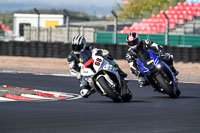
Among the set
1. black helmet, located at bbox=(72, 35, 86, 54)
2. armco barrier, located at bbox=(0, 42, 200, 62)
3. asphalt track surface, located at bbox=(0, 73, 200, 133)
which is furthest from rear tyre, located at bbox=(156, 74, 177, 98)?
armco barrier, located at bbox=(0, 42, 200, 62)

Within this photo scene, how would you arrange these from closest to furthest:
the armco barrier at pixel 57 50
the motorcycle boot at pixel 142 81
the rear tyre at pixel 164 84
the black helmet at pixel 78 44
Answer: the black helmet at pixel 78 44 → the rear tyre at pixel 164 84 → the motorcycle boot at pixel 142 81 → the armco barrier at pixel 57 50

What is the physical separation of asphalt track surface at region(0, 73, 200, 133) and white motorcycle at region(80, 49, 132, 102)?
27 centimetres

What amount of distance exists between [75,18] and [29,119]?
43349mm

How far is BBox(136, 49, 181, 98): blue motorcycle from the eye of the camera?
12.9 metres

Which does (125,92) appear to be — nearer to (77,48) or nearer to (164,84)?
(164,84)

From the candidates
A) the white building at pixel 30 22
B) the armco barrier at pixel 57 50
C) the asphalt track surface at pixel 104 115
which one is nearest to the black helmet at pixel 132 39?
the asphalt track surface at pixel 104 115

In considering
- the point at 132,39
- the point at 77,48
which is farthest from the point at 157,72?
the point at 77,48

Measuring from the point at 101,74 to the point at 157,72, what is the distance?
6.20 ft

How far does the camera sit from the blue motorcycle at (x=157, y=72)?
12906 millimetres

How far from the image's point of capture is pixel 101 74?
11.5 meters

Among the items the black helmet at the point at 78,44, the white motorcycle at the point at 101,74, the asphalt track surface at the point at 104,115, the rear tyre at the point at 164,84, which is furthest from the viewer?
Result: the rear tyre at the point at 164,84

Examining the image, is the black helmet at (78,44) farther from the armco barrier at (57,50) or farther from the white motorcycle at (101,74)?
the armco barrier at (57,50)

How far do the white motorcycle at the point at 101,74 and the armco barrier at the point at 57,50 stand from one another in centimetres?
1459

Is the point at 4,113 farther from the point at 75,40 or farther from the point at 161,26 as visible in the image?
the point at 161,26
